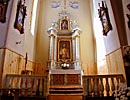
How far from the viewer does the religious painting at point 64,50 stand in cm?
818

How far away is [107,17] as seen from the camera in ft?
19.3

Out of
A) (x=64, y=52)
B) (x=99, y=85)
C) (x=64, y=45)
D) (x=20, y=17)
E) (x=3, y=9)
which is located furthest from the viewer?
(x=64, y=45)

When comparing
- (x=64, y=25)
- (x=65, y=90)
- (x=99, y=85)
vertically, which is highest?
(x=64, y=25)

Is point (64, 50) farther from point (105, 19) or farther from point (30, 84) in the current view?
point (30, 84)

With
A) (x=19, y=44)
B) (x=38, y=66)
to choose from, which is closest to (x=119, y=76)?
(x=19, y=44)

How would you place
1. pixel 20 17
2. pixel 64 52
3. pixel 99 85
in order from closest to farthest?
pixel 99 85
pixel 20 17
pixel 64 52

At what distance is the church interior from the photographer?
4.85m

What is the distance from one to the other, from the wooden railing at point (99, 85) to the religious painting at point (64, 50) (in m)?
3.34

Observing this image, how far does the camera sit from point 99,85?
482cm

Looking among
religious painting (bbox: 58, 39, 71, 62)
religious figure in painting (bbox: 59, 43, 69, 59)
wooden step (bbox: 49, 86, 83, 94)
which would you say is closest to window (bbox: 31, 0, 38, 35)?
religious painting (bbox: 58, 39, 71, 62)

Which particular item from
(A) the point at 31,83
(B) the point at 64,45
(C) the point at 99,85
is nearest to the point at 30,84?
(A) the point at 31,83

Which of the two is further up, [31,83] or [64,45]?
[64,45]

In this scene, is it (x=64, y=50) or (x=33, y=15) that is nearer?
(x=64, y=50)

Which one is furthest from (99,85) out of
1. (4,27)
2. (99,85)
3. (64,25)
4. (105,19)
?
(64,25)
